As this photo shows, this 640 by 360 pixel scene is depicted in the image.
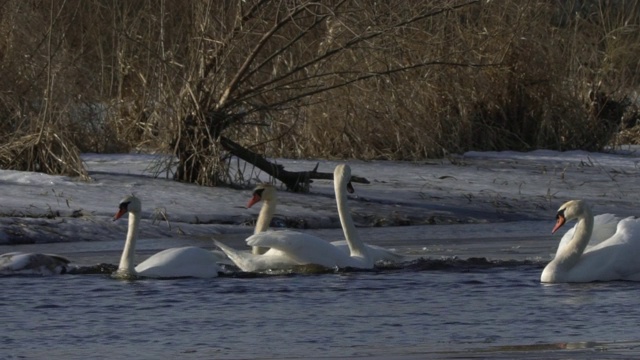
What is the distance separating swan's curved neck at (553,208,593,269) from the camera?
856 cm

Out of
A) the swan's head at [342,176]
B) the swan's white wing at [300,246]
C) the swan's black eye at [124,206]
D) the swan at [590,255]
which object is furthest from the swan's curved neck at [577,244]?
the swan's black eye at [124,206]

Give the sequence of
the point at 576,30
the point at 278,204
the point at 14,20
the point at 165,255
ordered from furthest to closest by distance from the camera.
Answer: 1. the point at 576,30
2. the point at 14,20
3. the point at 278,204
4. the point at 165,255

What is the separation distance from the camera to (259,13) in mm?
12195

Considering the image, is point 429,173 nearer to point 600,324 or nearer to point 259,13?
point 259,13

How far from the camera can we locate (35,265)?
850 centimetres

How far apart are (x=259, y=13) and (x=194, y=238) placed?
8.16 feet

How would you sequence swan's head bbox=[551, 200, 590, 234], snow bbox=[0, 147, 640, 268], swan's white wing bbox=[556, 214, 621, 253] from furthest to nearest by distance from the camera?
snow bbox=[0, 147, 640, 268] < swan's white wing bbox=[556, 214, 621, 253] < swan's head bbox=[551, 200, 590, 234]

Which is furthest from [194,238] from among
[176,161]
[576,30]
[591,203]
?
[576,30]

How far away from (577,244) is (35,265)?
3.12 metres

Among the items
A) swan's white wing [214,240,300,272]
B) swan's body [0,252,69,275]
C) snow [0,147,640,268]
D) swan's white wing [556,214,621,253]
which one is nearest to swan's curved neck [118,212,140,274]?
swan's body [0,252,69,275]

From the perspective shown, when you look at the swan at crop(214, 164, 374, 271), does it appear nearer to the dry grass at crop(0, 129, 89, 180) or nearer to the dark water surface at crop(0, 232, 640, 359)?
the dark water surface at crop(0, 232, 640, 359)

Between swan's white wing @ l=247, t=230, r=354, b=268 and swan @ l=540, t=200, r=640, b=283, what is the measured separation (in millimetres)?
1243

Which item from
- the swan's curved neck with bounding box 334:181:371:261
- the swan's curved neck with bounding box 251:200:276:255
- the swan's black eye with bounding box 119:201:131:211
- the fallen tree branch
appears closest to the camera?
the swan's curved neck with bounding box 334:181:371:261

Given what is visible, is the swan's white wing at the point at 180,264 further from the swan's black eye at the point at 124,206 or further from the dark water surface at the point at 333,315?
the swan's black eye at the point at 124,206
